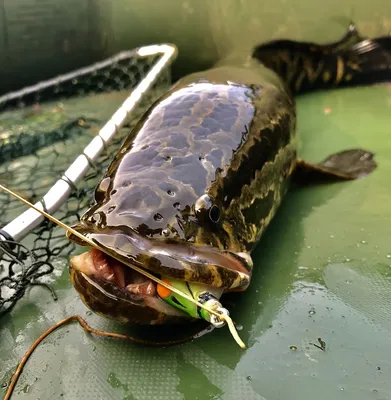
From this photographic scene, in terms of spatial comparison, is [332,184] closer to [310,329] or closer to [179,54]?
[310,329]

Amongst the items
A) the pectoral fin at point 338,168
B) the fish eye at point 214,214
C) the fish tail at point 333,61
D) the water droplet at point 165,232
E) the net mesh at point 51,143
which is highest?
the water droplet at point 165,232

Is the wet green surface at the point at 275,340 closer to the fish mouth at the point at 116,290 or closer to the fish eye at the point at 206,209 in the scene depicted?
the fish mouth at the point at 116,290

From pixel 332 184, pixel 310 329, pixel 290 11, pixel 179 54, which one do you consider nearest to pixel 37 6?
pixel 179 54

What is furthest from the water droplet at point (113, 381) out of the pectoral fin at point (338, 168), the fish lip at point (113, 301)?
the pectoral fin at point (338, 168)

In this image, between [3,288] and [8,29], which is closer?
[3,288]

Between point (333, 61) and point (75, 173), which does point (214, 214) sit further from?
point (333, 61)

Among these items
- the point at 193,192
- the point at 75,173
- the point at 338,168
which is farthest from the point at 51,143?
the point at 193,192

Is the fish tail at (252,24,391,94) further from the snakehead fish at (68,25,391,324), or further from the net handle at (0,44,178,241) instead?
the snakehead fish at (68,25,391,324)
